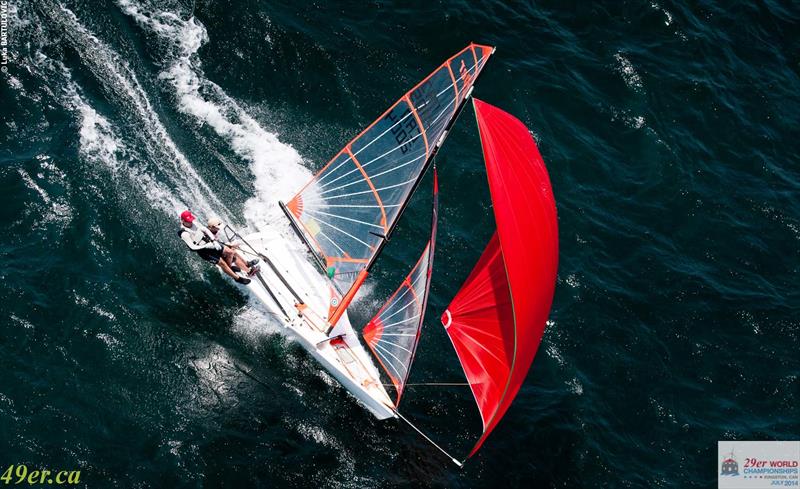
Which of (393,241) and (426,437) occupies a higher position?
(393,241)

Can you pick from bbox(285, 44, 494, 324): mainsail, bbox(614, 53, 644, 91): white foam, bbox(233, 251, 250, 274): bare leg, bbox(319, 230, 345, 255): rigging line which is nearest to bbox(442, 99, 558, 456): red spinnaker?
bbox(285, 44, 494, 324): mainsail

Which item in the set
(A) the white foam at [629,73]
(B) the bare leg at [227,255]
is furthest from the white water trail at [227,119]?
(A) the white foam at [629,73]

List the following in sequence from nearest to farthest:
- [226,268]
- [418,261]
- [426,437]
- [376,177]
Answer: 1. [426,437]
2. [376,177]
3. [418,261]
4. [226,268]

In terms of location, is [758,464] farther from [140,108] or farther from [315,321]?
[140,108]

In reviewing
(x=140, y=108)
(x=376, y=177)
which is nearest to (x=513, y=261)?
(x=376, y=177)

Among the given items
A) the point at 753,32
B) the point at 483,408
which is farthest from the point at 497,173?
the point at 753,32

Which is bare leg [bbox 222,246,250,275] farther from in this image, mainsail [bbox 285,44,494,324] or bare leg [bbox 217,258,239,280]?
mainsail [bbox 285,44,494,324]
